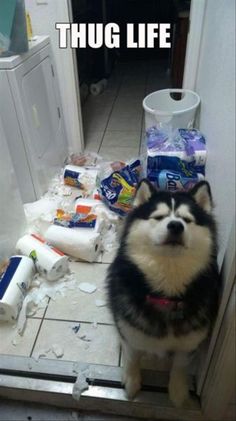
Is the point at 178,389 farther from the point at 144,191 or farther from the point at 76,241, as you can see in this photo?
the point at 76,241

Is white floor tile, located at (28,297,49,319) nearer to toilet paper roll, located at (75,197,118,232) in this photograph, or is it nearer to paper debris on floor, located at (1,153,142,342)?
paper debris on floor, located at (1,153,142,342)

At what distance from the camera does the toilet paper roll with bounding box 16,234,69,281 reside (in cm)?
145

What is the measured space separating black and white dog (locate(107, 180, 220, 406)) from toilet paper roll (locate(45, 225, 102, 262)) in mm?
603

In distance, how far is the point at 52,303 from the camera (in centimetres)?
140

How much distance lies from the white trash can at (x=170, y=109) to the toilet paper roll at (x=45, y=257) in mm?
981

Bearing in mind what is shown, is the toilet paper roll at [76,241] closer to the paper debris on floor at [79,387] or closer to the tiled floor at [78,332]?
the tiled floor at [78,332]

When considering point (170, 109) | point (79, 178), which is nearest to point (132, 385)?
point (79, 178)

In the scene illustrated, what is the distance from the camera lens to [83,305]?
4.55ft

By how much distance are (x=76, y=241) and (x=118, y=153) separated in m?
1.12

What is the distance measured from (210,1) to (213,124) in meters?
0.80

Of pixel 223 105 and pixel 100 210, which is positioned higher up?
pixel 223 105

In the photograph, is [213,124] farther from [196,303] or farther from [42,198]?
[42,198]

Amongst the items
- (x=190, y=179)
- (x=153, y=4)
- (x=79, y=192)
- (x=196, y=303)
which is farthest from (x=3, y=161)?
(x=153, y=4)

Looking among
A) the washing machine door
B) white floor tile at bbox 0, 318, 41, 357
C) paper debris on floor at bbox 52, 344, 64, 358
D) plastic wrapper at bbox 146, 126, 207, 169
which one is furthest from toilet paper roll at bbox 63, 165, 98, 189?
paper debris on floor at bbox 52, 344, 64, 358
